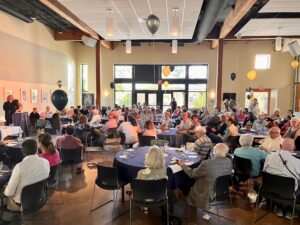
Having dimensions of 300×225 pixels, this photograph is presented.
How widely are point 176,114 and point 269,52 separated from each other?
8.99m

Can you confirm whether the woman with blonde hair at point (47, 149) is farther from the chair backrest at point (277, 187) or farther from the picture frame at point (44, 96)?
the picture frame at point (44, 96)

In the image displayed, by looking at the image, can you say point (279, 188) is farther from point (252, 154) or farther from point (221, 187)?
point (252, 154)

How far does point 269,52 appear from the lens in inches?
658

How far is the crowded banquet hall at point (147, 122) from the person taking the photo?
3.58 m

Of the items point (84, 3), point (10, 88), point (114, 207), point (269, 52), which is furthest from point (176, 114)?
point (269, 52)

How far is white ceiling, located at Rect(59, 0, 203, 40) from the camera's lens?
24.1 feet

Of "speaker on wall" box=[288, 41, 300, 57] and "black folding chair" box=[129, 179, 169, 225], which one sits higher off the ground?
"speaker on wall" box=[288, 41, 300, 57]

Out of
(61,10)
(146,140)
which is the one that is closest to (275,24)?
(146,140)

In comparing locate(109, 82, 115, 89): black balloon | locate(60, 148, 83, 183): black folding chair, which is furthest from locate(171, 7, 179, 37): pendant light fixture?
locate(109, 82, 115, 89): black balloon

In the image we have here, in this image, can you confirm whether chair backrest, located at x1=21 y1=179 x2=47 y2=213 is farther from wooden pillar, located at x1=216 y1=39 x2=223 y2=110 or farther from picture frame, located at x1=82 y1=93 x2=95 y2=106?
picture frame, located at x1=82 y1=93 x2=95 y2=106

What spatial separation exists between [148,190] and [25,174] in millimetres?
1501

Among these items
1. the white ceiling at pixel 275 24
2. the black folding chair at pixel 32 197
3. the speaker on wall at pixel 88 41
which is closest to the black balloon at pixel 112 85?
the speaker on wall at pixel 88 41

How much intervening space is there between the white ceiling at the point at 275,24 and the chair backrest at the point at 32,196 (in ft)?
23.6

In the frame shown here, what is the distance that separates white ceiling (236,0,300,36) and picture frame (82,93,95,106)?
33.7ft
